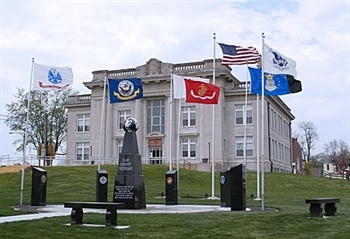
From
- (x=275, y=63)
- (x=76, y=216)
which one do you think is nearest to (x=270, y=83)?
(x=275, y=63)

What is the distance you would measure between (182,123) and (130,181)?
38661 mm

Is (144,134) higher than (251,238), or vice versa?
(144,134)

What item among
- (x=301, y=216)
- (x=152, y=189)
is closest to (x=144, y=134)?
(x=152, y=189)

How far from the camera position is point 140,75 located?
58.7 meters

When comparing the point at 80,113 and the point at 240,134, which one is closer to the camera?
the point at 240,134

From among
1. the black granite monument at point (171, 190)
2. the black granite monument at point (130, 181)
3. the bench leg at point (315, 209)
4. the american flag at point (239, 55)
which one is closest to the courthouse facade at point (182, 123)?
the american flag at point (239, 55)

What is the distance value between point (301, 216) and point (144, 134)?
44.4 m

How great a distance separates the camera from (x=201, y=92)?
2670cm

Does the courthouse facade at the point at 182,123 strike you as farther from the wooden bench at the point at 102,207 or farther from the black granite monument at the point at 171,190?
the wooden bench at the point at 102,207

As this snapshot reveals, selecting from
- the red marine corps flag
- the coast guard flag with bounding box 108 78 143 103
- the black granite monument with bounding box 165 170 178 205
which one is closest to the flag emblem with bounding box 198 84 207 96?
the red marine corps flag

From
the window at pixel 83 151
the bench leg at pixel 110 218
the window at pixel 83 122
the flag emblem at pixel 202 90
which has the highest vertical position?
the window at pixel 83 122

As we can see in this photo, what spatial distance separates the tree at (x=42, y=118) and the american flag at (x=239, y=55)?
1825 inches

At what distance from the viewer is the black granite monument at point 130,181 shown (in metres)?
18.4

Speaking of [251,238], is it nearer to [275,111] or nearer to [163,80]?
[163,80]
